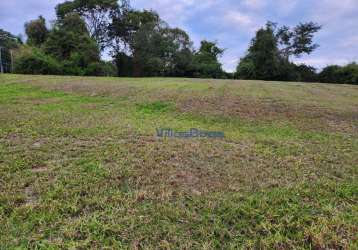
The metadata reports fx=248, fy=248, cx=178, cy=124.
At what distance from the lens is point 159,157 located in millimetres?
3297

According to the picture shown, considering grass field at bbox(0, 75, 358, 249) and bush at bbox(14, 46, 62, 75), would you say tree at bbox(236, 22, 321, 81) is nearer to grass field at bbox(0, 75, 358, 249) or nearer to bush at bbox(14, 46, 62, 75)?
bush at bbox(14, 46, 62, 75)

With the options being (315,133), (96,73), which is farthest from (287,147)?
(96,73)

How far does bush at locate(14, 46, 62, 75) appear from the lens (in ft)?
67.3

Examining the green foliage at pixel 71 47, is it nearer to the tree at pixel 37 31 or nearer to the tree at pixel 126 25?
the tree at pixel 37 31

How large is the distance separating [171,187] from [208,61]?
1321 inches

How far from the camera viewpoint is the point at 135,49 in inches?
1170

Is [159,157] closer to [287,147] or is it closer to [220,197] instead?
[220,197]

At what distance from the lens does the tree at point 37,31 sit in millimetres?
28453

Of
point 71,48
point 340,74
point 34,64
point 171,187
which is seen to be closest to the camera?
point 171,187

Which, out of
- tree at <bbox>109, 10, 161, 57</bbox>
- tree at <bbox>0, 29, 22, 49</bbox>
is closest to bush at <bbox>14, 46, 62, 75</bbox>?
tree at <bbox>0, 29, 22, 49</bbox>

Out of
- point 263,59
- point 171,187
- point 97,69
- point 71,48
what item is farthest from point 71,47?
point 171,187

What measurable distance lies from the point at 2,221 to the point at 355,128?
6.45m

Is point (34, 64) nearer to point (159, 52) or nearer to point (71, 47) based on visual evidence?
point (71, 47)

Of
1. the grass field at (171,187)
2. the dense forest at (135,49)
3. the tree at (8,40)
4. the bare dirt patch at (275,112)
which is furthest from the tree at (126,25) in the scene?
the grass field at (171,187)
